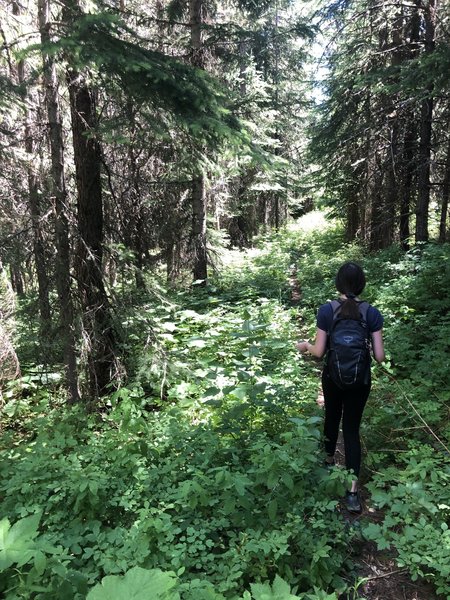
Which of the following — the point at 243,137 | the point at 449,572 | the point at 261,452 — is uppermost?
the point at 243,137

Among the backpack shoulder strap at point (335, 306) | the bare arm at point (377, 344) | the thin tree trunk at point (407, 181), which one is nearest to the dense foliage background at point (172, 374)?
the thin tree trunk at point (407, 181)

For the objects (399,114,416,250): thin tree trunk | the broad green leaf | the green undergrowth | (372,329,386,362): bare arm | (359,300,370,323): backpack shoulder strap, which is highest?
(399,114,416,250): thin tree trunk

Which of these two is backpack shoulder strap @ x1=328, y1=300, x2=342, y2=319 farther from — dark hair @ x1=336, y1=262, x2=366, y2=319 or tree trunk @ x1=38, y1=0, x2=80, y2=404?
tree trunk @ x1=38, y1=0, x2=80, y2=404

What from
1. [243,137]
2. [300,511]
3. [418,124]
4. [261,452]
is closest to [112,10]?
[243,137]

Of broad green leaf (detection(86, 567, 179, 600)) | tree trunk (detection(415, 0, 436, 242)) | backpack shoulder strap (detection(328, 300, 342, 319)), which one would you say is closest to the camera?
broad green leaf (detection(86, 567, 179, 600))

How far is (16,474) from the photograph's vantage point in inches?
139

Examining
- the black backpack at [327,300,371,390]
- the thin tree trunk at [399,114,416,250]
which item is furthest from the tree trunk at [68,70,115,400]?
the thin tree trunk at [399,114,416,250]

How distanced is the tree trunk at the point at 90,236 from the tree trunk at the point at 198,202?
14.4 ft

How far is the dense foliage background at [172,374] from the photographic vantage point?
285cm

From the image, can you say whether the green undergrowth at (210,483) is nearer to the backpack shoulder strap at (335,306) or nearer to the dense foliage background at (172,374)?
the dense foliage background at (172,374)

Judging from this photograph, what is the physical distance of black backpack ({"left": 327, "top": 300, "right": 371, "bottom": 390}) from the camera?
12.2 ft

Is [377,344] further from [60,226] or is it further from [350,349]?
[60,226]

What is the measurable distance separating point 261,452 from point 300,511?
1.71 feet

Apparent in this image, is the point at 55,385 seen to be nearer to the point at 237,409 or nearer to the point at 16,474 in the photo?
the point at 16,474
